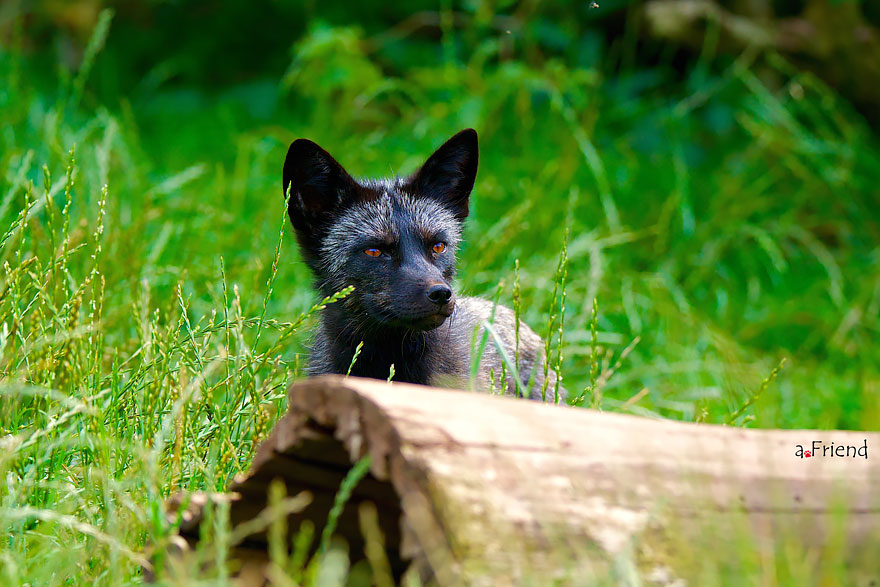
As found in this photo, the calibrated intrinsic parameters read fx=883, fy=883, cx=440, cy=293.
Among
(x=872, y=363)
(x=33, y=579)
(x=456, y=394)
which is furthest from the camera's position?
(x=872, y=363)

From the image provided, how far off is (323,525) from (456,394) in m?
0.74

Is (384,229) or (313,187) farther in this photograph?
(313,187)

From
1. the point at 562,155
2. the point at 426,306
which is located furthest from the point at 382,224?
the point at 562,155

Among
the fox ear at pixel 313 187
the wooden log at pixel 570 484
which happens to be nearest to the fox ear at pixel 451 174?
the fox ear at pixel 313 187

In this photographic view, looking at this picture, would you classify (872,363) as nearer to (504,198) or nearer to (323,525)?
(504,198)

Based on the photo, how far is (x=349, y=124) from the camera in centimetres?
879

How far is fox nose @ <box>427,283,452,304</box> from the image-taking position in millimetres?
3723

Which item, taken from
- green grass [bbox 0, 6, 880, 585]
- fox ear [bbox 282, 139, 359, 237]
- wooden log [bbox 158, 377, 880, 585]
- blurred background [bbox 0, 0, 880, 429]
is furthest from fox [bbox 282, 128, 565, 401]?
wooden log [bbox 158, 377, 880, 585]

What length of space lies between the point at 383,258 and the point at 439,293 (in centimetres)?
51

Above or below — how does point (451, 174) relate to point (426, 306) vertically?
above

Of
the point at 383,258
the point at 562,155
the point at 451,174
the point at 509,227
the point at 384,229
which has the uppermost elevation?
the point at 451,174

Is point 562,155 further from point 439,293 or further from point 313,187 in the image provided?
point 439,293

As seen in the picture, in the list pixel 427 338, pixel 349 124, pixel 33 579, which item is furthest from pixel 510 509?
pixel 349 124

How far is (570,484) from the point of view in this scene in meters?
2.14
